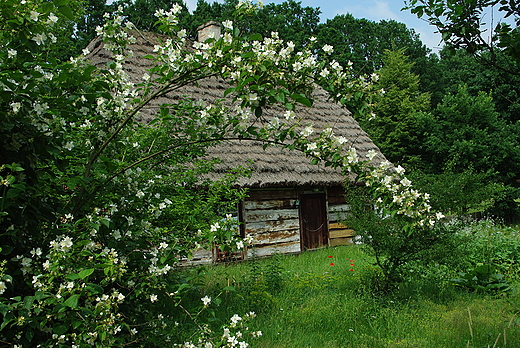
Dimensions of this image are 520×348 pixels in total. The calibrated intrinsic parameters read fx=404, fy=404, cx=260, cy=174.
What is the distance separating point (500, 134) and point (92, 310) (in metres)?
18.3

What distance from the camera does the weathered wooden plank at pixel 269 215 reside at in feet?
31.3

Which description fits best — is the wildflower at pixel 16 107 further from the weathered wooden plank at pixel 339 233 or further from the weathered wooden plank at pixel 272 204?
the weathered wooden plank at pixel 339 233

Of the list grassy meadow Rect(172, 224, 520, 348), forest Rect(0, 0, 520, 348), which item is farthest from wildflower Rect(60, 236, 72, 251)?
grassy meadow Rect(172, 224, 520, 348)

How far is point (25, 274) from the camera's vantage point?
2.03 metres

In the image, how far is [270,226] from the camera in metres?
9.93

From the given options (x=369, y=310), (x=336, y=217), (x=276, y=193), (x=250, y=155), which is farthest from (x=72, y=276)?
(x=336, y=217)

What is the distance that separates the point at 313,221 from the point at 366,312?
6270 mm

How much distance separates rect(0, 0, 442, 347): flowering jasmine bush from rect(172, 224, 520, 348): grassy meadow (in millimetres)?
859

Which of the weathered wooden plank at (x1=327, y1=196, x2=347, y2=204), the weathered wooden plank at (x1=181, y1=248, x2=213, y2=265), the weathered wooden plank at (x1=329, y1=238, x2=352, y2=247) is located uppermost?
the weathered wooden plank at (x1=327, y1=196, x2=347, y2=204)

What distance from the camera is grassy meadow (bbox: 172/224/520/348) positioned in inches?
159

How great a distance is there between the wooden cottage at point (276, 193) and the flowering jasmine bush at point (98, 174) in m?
5.85

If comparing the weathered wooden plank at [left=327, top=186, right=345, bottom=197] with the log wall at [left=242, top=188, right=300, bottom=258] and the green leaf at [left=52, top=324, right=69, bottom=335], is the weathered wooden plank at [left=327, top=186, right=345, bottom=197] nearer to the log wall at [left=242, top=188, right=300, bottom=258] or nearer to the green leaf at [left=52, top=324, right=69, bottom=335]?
the log wall at [left=242, top=188, right=300, bottom=258]

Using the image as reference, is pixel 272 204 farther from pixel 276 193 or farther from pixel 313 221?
pixel 313 221

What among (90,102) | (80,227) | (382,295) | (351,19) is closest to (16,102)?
(90,102)
